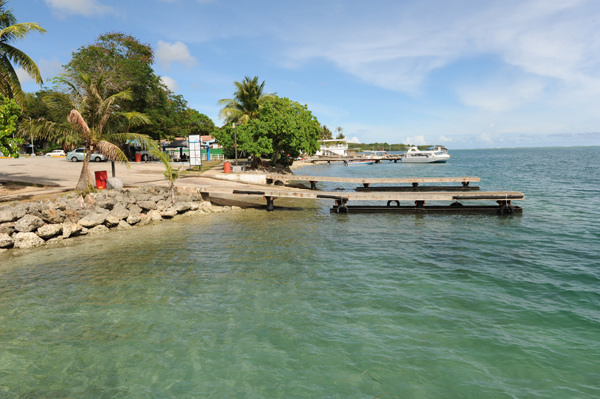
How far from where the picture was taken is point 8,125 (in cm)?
1507

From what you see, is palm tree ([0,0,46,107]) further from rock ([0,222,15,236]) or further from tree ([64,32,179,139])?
tree ([64,32,179,139])

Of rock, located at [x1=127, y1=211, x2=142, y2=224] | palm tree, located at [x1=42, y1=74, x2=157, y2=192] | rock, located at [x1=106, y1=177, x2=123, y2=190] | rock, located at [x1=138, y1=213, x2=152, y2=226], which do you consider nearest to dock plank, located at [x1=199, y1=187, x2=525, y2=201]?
rock, located at [x1=138, y1=213, x2=152, y2=226]

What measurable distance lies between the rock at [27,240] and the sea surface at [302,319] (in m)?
0.92

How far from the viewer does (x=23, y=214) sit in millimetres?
14453

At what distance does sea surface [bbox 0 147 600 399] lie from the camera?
18.6ft

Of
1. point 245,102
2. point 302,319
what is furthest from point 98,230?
point 245,102

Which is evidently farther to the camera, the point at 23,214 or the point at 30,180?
the point at 30,180

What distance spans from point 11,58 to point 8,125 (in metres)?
5.53

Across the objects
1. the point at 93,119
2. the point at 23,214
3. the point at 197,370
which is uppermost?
the point at 93,119

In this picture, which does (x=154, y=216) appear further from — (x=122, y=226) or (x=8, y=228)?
(x=8, y=228)

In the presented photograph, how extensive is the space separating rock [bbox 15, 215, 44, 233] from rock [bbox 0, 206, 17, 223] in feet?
1.57

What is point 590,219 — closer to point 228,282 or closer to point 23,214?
point 228,282

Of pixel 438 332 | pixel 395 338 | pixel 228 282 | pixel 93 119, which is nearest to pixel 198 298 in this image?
pixel 228 282

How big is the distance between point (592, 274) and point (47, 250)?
18.6m
